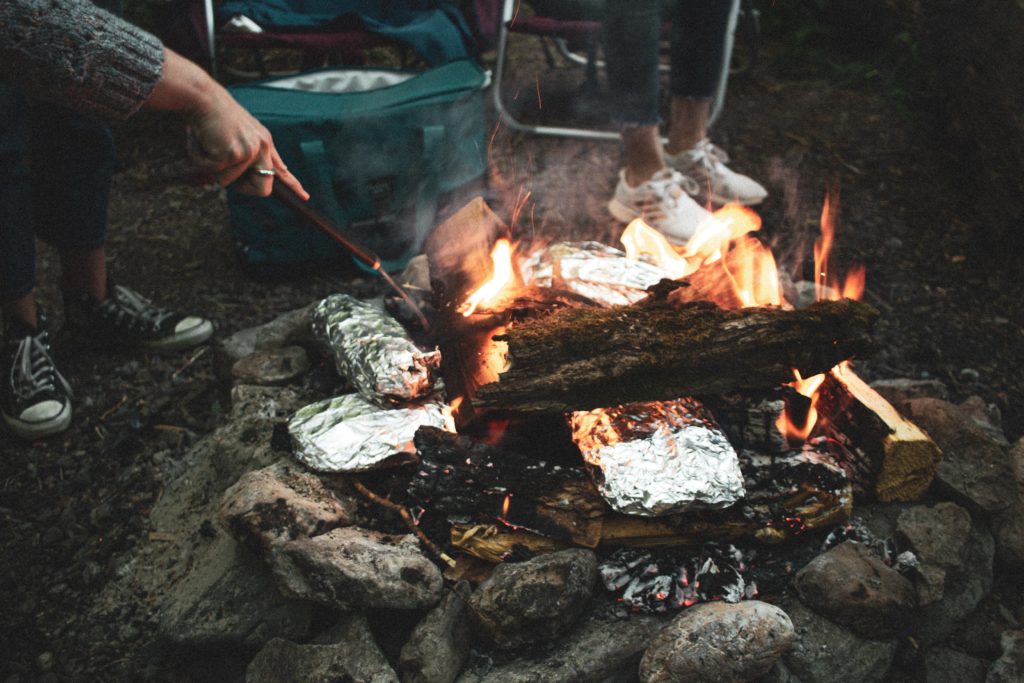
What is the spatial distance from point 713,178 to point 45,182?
274 cm

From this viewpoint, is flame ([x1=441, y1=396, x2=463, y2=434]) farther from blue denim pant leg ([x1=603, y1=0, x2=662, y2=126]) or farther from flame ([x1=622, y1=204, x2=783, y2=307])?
blue denim pant leg ([x1=603, y1=0, x2=662, y2=126])

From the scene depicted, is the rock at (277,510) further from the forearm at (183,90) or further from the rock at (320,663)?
the forearm at (183,90)

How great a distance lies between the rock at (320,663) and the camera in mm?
1473

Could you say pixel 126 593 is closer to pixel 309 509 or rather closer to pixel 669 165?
pixel 309 509

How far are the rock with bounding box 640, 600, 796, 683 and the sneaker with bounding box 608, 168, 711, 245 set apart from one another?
1.87 meters

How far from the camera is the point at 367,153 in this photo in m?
2.92

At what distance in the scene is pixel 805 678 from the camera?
1.54 metres

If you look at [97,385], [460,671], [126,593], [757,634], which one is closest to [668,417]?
[757,634]

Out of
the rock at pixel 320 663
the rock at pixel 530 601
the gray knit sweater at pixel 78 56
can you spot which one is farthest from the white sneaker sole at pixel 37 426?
the rock at pixel 530 601

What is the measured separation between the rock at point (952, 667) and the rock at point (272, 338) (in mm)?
1912

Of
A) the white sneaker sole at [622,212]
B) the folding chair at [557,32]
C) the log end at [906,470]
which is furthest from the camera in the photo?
the folding chair at [557,32]

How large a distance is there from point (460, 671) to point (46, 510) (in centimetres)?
137

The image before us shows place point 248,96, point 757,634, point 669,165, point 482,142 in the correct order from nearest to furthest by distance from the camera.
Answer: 1. point 757,634
2. point 248,96
3. point 482,142
4. point 669,165

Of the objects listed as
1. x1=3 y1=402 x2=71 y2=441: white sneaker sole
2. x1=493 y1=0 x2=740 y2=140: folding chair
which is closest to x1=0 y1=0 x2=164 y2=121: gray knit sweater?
x1=3 y1=402 x2=71 y2=441: white sneaker sole
